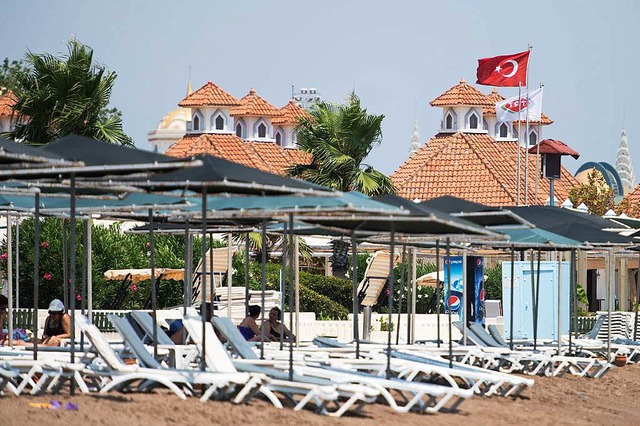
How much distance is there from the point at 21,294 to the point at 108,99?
5.53 meters

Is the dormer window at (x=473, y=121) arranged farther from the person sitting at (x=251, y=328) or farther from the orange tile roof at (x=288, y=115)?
the person sitting at (x=251, y=328)

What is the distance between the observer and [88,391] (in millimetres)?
14086

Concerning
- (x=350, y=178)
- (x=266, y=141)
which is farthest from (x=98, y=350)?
(x=266, y=141)

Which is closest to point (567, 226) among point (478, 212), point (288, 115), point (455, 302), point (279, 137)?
point (478, 212)

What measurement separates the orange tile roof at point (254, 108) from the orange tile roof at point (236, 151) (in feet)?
12.2

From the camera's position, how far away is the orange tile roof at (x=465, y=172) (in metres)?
→ 68.3

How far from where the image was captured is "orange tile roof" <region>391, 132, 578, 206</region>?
68.3 metres

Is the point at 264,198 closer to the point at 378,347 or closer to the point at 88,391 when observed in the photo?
the point at 88,391

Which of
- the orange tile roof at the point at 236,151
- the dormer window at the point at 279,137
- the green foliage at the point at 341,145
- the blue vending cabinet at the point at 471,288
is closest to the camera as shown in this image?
the blue vending cabinet at the point at 471,288

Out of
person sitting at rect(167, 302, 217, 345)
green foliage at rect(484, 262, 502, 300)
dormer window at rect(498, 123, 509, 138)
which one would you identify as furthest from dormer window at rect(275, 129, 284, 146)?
person sitting at rect(167, 302, 217, 345)

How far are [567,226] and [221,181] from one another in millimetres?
11256

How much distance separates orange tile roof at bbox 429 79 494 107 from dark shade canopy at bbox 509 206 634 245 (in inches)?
1942

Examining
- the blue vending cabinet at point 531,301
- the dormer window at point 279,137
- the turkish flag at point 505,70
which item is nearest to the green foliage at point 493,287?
the turkish flag at point 505,70

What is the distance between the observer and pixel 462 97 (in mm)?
74750
